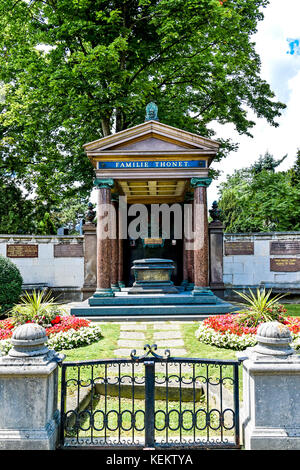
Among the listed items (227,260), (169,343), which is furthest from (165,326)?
(227,260)

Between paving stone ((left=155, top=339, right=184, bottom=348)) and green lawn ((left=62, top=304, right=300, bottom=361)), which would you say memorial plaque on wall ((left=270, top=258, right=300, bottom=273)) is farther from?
paving stone ((left=155, top=339, right=184, bottom=348))

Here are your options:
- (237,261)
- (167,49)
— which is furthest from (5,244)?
(167,49)

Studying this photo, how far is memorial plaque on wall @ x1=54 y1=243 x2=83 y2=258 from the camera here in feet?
52.5

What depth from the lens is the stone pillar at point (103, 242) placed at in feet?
36.2

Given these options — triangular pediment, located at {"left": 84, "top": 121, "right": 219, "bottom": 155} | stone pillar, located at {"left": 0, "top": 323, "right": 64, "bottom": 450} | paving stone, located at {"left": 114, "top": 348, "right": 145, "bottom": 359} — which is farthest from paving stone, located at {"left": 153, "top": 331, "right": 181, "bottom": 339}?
triangular pediment, located at {"left": 84, "top": 121, "right": 219, "bottom": 155}

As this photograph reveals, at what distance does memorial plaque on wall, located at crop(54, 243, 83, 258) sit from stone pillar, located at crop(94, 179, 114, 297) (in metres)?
5.18

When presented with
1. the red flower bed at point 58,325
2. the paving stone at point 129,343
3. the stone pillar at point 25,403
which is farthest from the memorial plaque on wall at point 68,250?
the stone pillar at point 25,403

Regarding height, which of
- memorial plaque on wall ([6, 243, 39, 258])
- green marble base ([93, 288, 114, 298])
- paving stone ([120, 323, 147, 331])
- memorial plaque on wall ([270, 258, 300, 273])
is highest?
memorial plaque on wall ([6, 243, 39, 258])

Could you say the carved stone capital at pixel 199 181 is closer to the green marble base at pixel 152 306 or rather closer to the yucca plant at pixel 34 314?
the green marble base at pixel 152 306

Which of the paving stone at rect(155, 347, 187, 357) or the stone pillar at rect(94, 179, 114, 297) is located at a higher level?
the stone pillar at rect(94, 179, 114, 297)

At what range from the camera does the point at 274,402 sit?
12.5 ft

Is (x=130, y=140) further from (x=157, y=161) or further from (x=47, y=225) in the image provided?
(x=47, y=225)

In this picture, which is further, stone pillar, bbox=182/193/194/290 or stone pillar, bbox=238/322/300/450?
stone pillar, bbox=182/193/194/290
